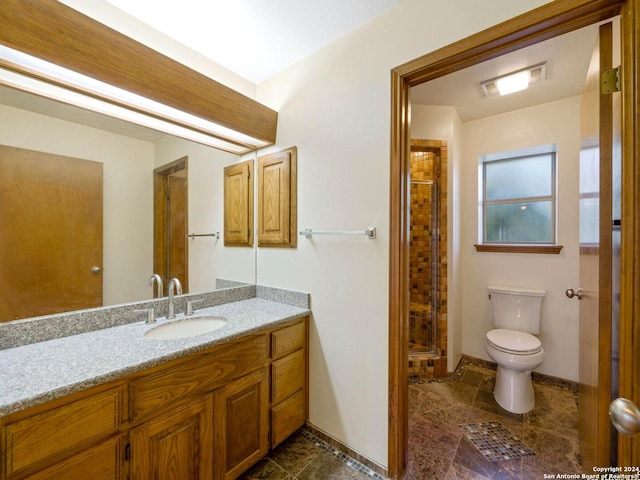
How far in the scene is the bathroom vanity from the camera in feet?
2.57

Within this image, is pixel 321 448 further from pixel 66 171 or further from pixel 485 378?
pixel 66 171

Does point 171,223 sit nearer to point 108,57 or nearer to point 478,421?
point 108,57

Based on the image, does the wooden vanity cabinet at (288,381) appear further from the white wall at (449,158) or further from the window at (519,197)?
the window at (519,197)

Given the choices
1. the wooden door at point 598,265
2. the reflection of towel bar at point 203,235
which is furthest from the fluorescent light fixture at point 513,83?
the reflection of towel bar at point 203,235

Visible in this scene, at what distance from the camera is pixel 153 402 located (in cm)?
101

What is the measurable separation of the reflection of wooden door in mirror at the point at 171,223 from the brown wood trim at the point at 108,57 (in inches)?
16.8

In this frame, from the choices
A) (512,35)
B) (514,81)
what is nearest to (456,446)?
(512,35)

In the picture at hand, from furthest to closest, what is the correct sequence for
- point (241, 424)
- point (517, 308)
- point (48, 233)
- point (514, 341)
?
point (517, 308) → point (514, 341) → point (241, 424) → point (48, 233)

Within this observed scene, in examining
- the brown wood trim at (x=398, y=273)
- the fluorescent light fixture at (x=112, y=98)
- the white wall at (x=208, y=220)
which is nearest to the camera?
the fluorescent light fixture at (x=112, y=98)

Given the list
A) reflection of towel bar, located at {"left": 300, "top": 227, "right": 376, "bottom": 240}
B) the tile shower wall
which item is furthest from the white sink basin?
the tile shower wall

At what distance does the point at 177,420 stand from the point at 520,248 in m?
2.85

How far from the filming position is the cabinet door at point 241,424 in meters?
1.23

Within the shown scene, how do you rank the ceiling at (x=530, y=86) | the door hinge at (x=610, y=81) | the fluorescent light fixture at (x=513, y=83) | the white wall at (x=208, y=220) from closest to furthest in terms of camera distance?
the door hinge at (x=610, y=81) → the ceiling at (x=530, y=86) → the white wall at (x=208, y=220) → the fluorescent light fixture at (x=513, y=83)

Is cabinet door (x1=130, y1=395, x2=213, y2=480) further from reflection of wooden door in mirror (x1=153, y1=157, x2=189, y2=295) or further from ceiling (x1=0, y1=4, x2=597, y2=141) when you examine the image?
ceiling (x1=0, y1=4, x2=597, y2=141)
